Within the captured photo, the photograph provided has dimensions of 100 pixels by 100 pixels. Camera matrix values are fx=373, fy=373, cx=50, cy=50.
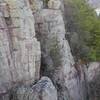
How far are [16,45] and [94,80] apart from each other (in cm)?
930

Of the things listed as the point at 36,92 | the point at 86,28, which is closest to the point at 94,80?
the point at 86,28

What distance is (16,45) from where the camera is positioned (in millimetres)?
24047

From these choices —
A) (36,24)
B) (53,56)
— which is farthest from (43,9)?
(53,56)

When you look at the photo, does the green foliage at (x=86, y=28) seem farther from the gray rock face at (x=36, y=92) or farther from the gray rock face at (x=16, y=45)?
the gray rock face at (x=36, y=92)

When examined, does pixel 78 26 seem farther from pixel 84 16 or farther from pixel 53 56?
pixel 53 56

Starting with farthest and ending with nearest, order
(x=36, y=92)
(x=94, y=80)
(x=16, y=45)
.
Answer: (x=94, y=80) → (x=16, y=45) → (x=36, y=92)

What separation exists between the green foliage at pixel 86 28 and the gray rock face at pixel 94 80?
0.67 m

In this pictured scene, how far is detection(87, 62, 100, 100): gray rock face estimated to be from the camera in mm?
30094

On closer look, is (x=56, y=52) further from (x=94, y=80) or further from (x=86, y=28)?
(x=86, y=28)

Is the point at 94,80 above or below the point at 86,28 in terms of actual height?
below

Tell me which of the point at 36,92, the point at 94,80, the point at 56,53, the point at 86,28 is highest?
the point at 86,28

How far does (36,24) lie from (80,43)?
5.07m

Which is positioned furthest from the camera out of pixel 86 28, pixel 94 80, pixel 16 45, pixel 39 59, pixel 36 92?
pixel 86 28

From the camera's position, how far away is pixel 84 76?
3033cm
